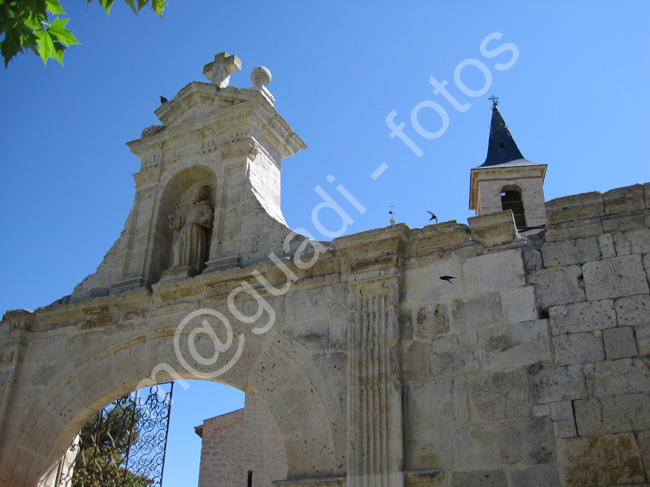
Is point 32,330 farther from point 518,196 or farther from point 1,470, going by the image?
point 518,196

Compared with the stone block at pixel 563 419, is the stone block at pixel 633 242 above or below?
above

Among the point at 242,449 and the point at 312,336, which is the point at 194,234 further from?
the point at 242,449

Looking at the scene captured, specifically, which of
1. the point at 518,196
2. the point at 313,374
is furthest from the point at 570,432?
the point at 518,196

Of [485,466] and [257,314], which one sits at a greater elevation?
[257,314]

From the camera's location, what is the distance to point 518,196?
17.8 meters

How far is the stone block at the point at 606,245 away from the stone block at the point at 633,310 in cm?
38

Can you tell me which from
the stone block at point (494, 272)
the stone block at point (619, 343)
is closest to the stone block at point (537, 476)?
the stone block at point (619, 343)

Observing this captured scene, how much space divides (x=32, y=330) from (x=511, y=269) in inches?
199

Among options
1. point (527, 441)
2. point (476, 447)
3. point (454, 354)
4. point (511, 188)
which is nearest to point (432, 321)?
point (454, 354)

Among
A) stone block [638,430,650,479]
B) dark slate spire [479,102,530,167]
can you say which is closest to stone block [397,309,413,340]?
stone block [638,430,650,479]

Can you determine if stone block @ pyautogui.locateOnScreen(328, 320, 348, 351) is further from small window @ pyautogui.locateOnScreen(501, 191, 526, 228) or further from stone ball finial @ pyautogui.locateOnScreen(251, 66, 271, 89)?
small window @ pyautogui.locateOnScreen(501, 191, 526, 228)

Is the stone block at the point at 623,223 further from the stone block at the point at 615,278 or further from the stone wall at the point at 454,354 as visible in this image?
the stone block at the point at 615,278

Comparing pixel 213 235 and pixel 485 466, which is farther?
pixel 213 235

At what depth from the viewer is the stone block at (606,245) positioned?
5133 mm
